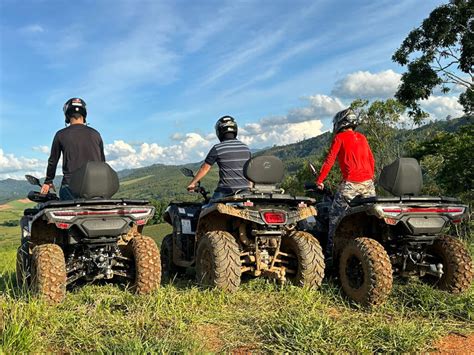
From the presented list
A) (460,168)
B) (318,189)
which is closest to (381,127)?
(460,168)

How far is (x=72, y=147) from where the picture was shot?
563cm

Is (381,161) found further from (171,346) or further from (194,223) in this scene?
(171,346)

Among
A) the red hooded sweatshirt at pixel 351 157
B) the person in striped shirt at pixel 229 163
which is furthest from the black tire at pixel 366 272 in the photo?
the person in striped shirt at pixel 229 163

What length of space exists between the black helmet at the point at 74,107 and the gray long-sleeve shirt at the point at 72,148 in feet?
0.68

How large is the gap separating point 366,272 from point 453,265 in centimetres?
112

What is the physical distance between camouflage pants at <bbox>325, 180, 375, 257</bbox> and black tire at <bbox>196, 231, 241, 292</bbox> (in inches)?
56.1

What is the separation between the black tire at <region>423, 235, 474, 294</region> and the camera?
→ 477cm

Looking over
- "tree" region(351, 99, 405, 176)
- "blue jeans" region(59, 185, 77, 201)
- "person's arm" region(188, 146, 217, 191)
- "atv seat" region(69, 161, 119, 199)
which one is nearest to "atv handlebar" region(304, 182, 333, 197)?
"person's arm" region(188, 146, 217, 191)

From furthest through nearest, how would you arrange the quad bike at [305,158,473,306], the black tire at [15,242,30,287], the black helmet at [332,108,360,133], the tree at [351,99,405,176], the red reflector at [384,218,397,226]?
1. the tree at [351,99,405,176]
2. the black helmet at [332,108,360,133]
3. the black tire at [15,242,30,287]
4. the red reflector at [384,218,397,226]
5. the quad bike at [305,158,473,306]

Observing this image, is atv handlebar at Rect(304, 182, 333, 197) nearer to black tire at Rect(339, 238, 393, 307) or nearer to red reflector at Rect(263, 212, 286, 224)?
red reflector at Rect(263, 212, 286, 224)

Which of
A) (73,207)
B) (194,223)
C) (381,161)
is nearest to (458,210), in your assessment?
(194,223)

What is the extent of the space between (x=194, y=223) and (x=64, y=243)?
193 centimetres

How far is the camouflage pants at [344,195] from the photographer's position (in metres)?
5.61

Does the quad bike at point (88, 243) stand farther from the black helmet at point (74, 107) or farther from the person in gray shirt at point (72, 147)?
the black helmet at point (74, 107)
